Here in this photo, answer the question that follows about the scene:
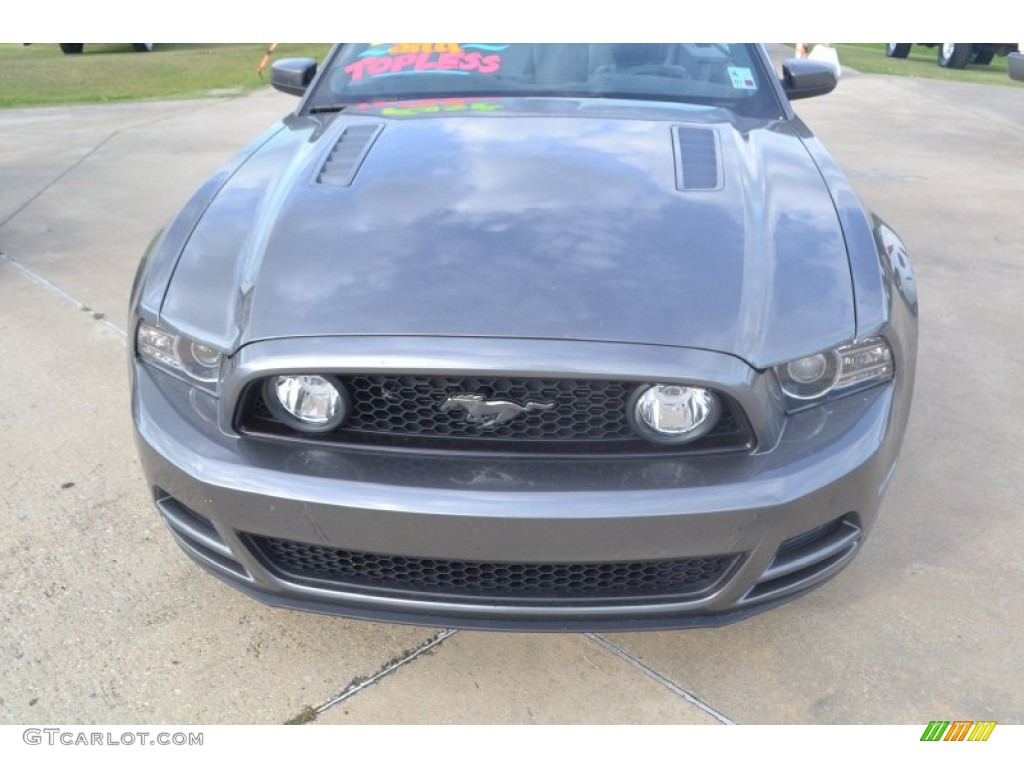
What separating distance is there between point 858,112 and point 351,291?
384 inches

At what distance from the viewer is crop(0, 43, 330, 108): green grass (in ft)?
39.9

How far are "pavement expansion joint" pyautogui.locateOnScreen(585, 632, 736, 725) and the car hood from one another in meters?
0.79

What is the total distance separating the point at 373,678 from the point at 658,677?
2.11ft

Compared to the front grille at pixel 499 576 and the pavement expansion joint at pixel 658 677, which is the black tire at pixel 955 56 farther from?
the front grille at pixel 499 576

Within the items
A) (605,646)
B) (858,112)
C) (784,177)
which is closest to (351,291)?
(605,646)

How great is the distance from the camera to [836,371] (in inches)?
74.1

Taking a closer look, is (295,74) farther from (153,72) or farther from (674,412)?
(153,72)

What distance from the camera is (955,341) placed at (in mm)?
3865

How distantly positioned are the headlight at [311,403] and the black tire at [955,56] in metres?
18.6

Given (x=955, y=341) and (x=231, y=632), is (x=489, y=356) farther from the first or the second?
(x=955, y=341)

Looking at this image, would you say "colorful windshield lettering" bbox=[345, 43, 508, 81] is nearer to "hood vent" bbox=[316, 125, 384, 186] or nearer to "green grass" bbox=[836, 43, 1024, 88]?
"hood vent" bbox=[316, 125, 384, 186]
